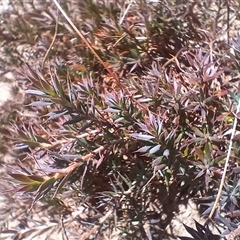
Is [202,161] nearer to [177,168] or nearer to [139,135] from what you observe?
[177,168]

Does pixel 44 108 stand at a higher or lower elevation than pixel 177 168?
higher

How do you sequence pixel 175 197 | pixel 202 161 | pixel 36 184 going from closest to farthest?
pixel 36 184 → pixel 202 161 → pixel 175 197

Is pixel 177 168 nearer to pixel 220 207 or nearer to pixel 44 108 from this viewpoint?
pixel 220 207

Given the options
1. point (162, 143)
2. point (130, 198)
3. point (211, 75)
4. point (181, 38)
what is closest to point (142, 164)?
point (130, 198)

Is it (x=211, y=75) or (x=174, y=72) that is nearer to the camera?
(x=211, y=75)

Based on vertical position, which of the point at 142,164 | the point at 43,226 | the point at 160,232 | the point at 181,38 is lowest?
the point at 160,232

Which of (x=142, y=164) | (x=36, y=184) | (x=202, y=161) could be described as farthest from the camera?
(x=142, y=164)
